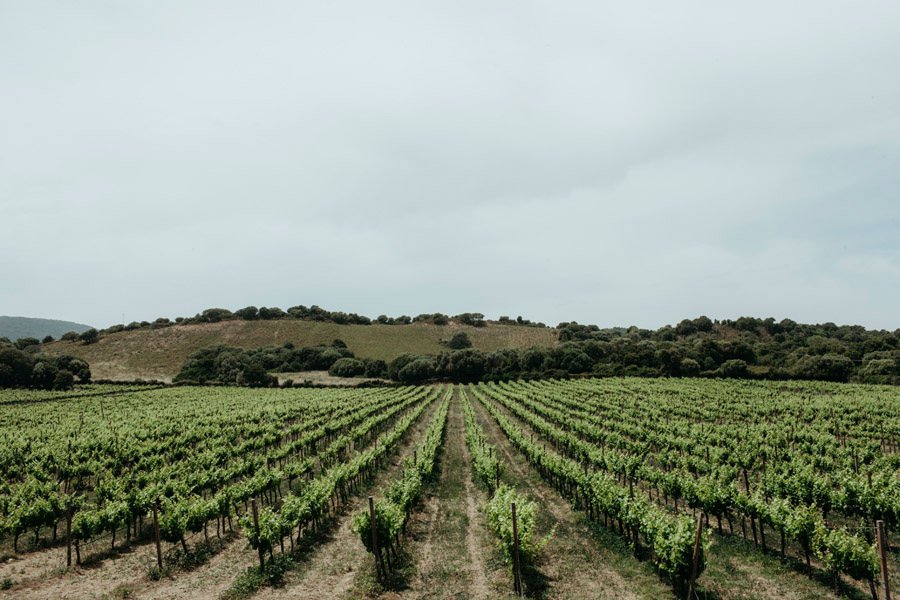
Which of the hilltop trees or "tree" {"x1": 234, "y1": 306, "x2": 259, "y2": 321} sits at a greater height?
"tree" {"x1": 234, "y1": 306, "x2": 259, "y2": 321}

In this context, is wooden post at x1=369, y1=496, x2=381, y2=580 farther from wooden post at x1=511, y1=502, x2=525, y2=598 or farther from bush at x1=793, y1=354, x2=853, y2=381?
bush at x1=793, y1=354, x2=853, y2=381

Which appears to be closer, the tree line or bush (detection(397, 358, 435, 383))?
the tree line

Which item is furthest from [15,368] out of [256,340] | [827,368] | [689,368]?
[827,368]

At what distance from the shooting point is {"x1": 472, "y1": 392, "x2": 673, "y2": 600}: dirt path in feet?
45.1

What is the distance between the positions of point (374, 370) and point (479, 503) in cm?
9807

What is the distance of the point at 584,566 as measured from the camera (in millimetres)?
15516

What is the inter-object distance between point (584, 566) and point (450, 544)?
5035 mm

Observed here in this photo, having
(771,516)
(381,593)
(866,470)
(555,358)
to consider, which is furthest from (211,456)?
(555,358)

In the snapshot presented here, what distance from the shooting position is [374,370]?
387 feet

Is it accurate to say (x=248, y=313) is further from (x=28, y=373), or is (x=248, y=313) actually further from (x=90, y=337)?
(x=28, y=373)

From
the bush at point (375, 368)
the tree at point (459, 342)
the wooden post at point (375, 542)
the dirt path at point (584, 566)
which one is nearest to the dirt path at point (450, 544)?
the wooden post at point (375, 542)

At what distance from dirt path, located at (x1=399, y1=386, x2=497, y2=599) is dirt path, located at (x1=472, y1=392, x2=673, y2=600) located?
2.19 metres

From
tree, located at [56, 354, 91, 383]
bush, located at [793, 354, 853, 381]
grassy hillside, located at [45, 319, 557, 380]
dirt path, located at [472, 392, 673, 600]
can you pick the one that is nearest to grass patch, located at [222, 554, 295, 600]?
dirt path, located at [472, 392, 673, 600]

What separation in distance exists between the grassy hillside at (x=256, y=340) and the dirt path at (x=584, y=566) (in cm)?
11484
